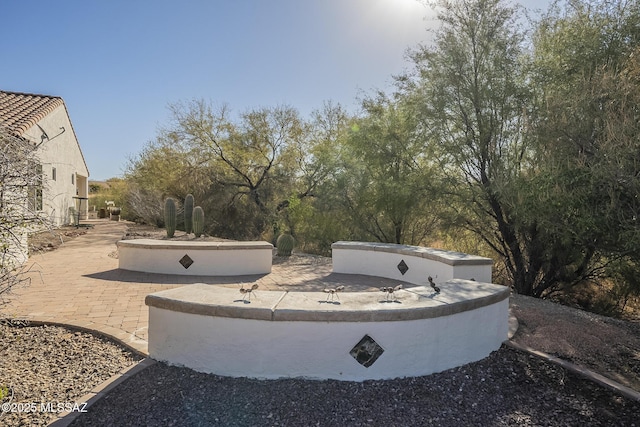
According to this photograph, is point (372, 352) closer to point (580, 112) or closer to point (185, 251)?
point (580, 112)

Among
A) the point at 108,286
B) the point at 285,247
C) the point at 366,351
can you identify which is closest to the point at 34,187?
the point at 366,351

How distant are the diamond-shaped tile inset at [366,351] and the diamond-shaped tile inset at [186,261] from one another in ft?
17.6

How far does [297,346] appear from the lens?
10.2 feet

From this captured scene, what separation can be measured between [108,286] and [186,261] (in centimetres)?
155

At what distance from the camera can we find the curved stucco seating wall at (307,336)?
3.12 metres

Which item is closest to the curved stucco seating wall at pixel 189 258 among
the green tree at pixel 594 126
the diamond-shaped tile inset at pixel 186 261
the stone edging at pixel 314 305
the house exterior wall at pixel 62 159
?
the diamond-shaped tile inset at pixel 186 261

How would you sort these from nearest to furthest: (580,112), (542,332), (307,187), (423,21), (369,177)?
(542,332) → (580,112) → (423,21) → (369,177) → (307,187)

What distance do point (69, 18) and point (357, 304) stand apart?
24.3ft

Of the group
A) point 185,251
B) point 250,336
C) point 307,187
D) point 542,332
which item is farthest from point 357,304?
point 307,187

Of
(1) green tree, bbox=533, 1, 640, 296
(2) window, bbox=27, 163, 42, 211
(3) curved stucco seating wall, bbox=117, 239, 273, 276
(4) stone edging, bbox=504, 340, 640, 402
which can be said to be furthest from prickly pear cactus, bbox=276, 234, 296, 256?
(2) window, bbox=27, 163, 42, 211

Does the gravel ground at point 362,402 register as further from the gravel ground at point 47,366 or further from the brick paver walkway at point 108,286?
the brick paver walkway at point 108,286

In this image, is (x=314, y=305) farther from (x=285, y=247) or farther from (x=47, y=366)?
(x=285, y=247)

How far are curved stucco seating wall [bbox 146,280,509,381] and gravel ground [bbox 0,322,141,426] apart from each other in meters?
0.50

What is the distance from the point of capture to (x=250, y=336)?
10.3 feet
